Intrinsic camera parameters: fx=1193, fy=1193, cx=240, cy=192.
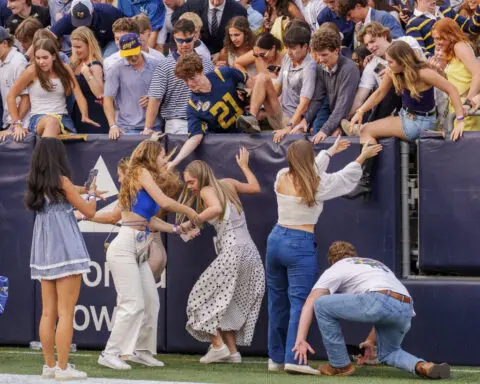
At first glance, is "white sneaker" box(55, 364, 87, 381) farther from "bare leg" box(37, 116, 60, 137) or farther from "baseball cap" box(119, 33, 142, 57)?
"baseball cap" box(119, 33, 142, 57)

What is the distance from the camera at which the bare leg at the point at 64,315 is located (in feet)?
29.3

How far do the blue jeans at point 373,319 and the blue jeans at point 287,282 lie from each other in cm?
42

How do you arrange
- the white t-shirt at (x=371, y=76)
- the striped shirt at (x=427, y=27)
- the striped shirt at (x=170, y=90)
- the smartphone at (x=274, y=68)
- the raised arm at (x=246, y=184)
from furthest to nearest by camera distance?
the striped shirt at (x=427, y=27) < the smartphone at (x=274, y=68) < the striped shirt at (x=170, y=90) < the white t-shirt at (x=371, y=76) < the raised arm at (x=246, y=184)

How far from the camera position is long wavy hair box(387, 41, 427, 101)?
9812mm

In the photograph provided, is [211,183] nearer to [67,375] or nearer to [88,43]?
[67,375]

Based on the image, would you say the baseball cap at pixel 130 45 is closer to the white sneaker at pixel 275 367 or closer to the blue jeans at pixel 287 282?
the blue jeans at pixel 287 282

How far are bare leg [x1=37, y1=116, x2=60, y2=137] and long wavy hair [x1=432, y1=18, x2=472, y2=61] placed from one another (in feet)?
12.0

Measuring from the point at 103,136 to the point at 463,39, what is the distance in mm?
3438

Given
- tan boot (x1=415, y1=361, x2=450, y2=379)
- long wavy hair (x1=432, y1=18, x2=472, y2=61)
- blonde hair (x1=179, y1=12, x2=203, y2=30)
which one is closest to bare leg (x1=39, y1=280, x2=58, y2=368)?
tan boot (x1=415, y1=361, x2=450, y2=379)

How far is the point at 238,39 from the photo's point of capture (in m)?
12.3

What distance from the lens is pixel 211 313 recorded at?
10273 millimetres

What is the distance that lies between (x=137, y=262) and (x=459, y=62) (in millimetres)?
3391

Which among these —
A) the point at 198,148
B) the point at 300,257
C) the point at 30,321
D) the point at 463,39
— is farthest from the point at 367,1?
the point at 30,321

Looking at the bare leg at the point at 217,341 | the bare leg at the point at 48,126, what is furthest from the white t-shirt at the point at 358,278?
the bare leg at the point at 48,126
